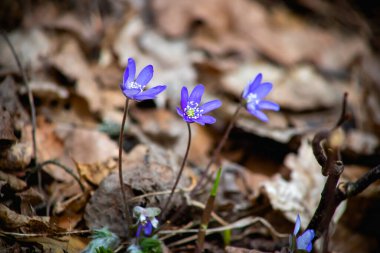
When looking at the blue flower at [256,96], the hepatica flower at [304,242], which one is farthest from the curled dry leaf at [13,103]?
the hepatica flower at [304,242]

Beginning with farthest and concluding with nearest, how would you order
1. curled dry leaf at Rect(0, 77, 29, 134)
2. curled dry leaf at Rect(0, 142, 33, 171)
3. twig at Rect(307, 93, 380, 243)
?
1. curled dry leaf at Rect(0, 77, 29, 134)
2. curled dry leaf at Rect(0, 142, 33, 171)
3. twig at Rect(307, 93, 380, 243)

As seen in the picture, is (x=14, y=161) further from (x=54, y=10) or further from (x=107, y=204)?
(x=54, y=10)

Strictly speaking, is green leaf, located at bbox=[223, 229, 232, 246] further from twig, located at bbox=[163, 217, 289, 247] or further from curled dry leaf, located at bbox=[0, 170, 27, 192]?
curled dry leaf, located at bbox=[0, 170, 27, 192]

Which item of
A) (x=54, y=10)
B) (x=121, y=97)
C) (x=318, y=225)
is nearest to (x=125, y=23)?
(x=54, y=10)

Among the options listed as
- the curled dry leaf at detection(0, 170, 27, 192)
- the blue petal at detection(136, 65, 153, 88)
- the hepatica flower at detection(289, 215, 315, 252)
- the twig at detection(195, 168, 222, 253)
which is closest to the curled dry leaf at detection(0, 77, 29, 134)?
the curled dry leaf at detection(0, 170, 27, 192)

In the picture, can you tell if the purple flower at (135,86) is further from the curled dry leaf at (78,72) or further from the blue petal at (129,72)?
the curled dry leaf at (78,72)
